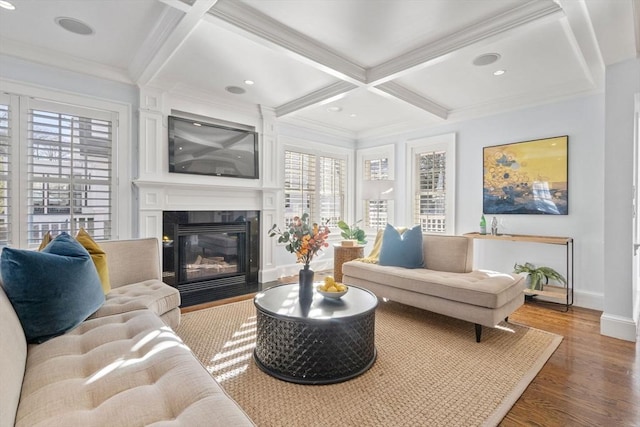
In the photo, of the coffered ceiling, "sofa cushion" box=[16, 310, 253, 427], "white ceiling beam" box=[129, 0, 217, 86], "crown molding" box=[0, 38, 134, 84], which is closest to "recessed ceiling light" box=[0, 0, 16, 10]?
the coffered ceiling

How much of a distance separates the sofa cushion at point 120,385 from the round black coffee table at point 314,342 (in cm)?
67

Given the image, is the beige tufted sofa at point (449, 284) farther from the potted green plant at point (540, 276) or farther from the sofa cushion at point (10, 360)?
the sofa cushion at point (10, 360)

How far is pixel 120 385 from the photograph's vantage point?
119 cm

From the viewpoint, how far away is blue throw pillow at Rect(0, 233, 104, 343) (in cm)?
152

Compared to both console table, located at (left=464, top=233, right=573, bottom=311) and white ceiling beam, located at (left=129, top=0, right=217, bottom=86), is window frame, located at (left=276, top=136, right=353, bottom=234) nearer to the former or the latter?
white ceiling beam, located at (left=129, top=0, right=217, bottom=86)

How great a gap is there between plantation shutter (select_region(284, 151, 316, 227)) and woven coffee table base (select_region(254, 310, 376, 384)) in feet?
10.0

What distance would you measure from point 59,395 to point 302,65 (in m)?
3.06

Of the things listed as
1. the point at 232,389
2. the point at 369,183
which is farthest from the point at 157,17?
the point at 369,183

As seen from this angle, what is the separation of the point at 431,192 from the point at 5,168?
204 inches

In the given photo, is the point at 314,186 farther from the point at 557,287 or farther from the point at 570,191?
the point at 557,287

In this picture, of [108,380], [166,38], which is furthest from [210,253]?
[108,380]

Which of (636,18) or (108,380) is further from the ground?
(636,18)

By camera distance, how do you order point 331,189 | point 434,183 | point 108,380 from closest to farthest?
point 108,380
point 434,183
point 331,189

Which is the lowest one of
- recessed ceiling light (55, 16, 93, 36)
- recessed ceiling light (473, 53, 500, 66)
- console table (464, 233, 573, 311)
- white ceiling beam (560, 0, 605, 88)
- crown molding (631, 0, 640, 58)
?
console table (464, 233, 573, 311)
